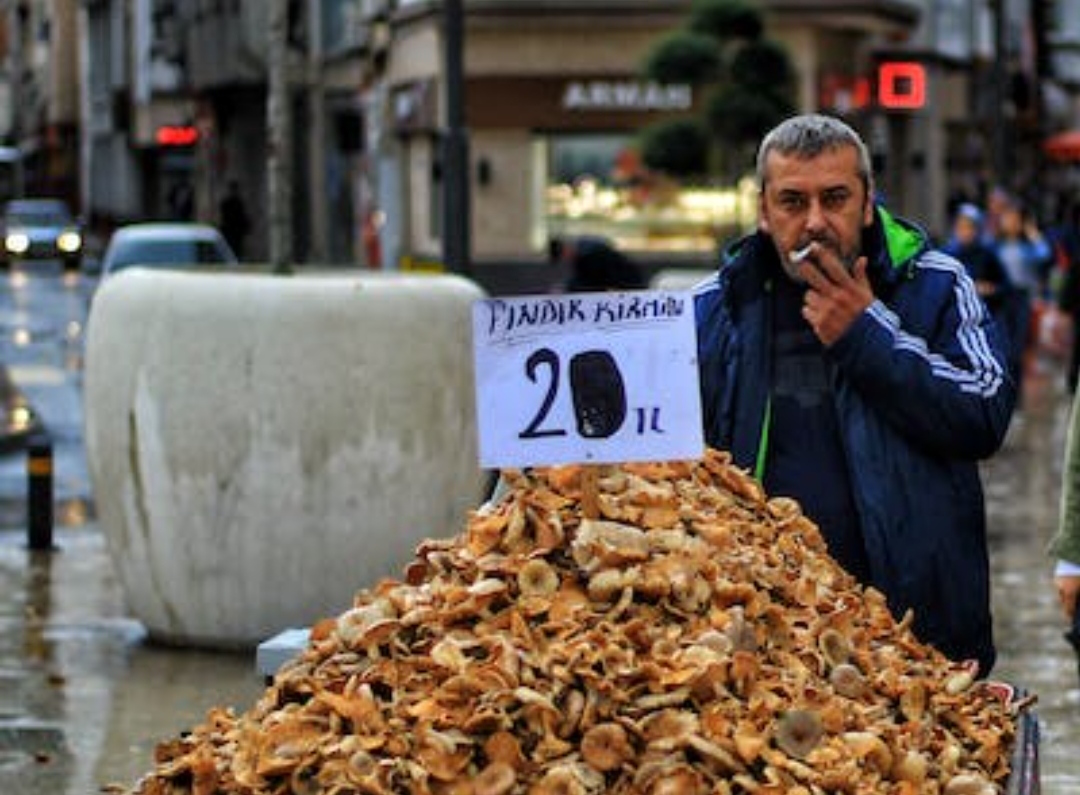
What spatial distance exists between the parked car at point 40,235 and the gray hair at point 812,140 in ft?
179

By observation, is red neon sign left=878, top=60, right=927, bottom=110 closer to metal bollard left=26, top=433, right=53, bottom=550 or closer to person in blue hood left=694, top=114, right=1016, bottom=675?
metal bollard left=26, top=433, right=53, bottom=550

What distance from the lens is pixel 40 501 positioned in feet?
51.6

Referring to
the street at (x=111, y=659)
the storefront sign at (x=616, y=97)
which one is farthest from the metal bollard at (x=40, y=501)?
the storefront sign at (x=616, y=97)

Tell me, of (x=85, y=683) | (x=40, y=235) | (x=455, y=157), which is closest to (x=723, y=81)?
(x=455, y=157)

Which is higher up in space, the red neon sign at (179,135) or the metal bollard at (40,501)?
the red neon sign at (179,135)

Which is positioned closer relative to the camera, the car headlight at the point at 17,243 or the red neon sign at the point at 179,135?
the car headlight at the point at 17,243

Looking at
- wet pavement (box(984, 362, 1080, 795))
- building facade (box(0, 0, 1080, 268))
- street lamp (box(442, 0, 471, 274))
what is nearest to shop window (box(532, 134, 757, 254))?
building facade (box(0, 0, 1080, 268))

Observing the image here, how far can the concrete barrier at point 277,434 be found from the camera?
39.1 ft

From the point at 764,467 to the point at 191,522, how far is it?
642cm

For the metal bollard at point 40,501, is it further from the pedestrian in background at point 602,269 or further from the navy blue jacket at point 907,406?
the navy blue jacket at point 907,406

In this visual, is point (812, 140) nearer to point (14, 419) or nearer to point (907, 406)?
point (907, 406)

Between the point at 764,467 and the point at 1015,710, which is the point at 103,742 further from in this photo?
the point at 1015,710

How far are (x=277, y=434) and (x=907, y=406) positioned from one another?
6504 millimetres

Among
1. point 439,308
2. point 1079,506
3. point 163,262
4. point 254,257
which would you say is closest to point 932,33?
point 254,257
